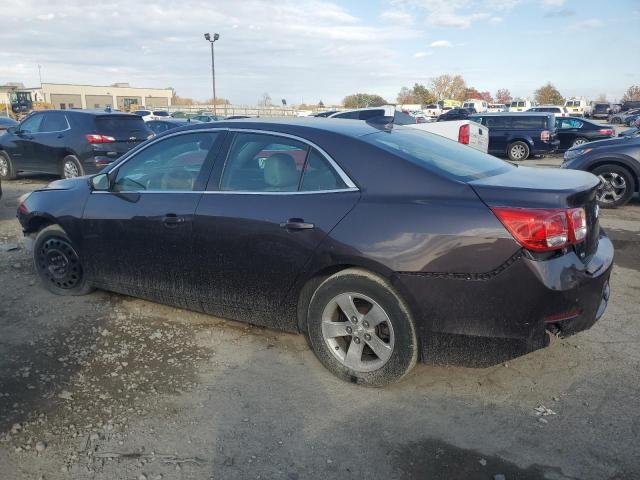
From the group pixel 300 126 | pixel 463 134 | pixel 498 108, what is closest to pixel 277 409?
pixel 300 126

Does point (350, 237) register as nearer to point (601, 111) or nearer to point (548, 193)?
point (548, 193)

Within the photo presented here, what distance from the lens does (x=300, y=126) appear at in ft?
11.8

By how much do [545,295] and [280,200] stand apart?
1.68 metres

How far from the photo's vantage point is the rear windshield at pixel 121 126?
1070cm

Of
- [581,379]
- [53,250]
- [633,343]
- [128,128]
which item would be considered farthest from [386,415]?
[128,128]

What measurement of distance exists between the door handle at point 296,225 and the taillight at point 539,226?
3.58ft

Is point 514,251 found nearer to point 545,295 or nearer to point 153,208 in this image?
point 545,295

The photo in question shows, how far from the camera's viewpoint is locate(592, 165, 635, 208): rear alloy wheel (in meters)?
8.73

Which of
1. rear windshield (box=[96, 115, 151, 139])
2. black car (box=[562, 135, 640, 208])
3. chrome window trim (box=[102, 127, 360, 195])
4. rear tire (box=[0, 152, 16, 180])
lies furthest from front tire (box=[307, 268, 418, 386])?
rear tire (box=[0, 152, 16, 180])

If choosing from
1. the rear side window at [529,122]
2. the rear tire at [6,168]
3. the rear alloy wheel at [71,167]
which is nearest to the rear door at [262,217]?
the rear alloy wheel at [71,167]

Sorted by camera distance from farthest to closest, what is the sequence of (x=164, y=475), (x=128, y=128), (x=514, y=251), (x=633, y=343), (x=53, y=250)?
(x=128, y=128), (x=53, y=250), (x=633, y=343), (x=514, y=251), (x=164, y=475)

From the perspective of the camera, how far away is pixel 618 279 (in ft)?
17.1

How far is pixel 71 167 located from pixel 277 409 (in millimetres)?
9511

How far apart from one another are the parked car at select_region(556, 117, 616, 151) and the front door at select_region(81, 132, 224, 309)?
18.3 meters
